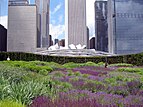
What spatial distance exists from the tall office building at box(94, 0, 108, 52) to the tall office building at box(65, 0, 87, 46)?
1090 centimetres

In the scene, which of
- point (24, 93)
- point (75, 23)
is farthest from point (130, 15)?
point (24, 93)

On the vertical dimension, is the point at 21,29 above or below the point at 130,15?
below

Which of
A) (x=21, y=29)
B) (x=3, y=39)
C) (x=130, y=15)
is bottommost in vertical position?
(x=3, y=39)

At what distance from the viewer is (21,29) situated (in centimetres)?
14438

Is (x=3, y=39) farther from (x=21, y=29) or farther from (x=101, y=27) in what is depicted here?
(x=101, y=27)

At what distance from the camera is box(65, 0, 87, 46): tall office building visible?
146 metres

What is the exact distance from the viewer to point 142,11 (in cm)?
12862

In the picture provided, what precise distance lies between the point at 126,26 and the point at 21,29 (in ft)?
180

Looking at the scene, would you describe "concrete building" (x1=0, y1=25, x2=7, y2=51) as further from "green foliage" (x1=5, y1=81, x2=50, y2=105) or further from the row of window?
"green foliage" (x1=5, y1=81, x2=50, y2=105)

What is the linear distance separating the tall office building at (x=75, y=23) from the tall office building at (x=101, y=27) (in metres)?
10.9

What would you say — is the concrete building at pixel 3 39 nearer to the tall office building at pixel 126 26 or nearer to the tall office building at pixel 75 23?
the tall office building at pixel 75 23

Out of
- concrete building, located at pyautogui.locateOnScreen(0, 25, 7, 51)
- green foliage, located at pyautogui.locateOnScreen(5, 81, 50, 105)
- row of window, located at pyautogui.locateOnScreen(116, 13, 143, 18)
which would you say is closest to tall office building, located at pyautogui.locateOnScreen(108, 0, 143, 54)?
row of window, located at pyautogui.locateOnScreen(116, 13, 143, 18)

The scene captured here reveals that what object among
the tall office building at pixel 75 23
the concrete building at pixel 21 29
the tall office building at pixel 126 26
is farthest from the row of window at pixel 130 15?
the concrete building at pixel 21 29

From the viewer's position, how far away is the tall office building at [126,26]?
395 feet
